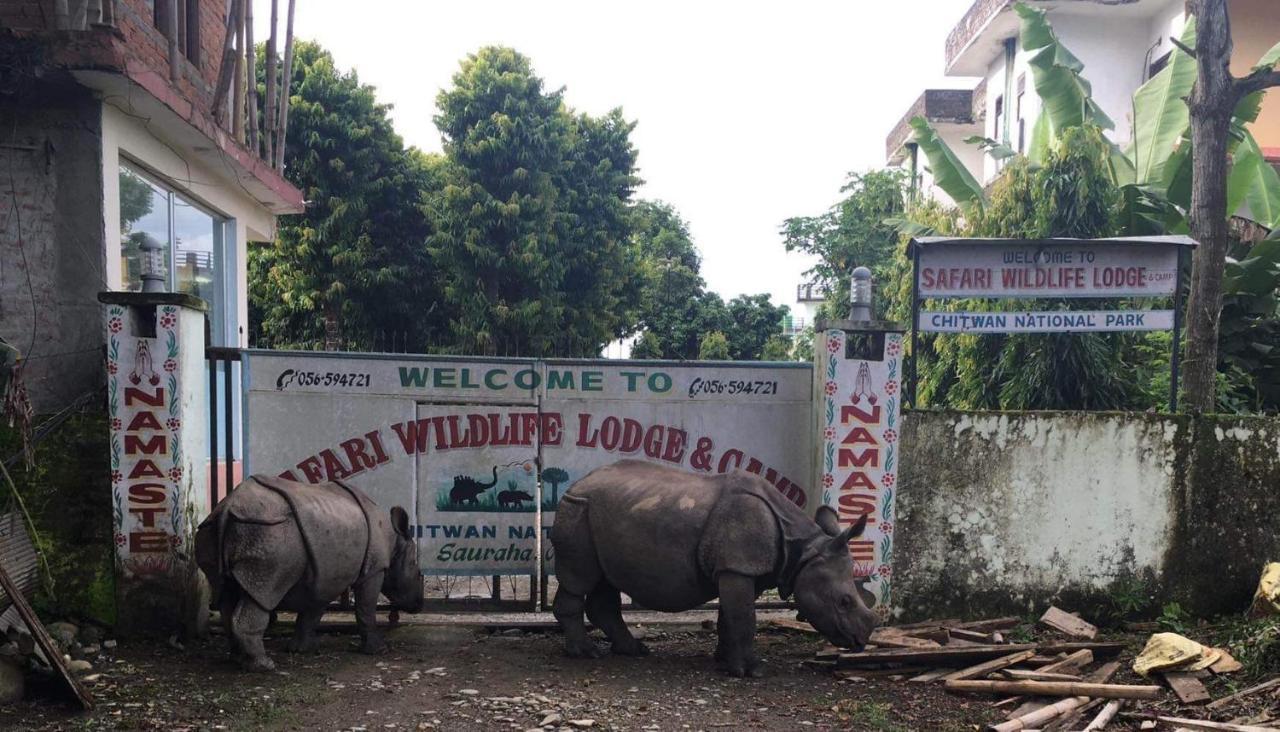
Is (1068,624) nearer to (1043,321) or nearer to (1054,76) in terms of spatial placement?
(1043,321)

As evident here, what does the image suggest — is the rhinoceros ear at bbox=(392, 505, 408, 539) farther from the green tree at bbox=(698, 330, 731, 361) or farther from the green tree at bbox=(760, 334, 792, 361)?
the green tree at bbox=(760, 334, 792, 361)

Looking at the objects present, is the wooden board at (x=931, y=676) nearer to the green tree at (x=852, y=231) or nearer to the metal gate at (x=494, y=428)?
the metal gate at (x=494, y=428)

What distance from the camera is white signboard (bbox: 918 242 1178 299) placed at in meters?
7.52

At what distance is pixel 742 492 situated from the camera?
6336 mm

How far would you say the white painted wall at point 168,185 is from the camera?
7.05 metres

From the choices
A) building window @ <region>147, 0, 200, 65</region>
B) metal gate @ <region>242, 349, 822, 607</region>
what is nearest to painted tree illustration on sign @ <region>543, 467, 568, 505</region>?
metal gate @ <region>242, 349, 822, 607</region>

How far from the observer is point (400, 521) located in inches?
269

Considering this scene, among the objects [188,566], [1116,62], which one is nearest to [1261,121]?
[1116,62]

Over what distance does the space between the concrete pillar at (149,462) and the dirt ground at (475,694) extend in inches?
10.5

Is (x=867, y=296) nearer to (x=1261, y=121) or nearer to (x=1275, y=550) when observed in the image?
(x=1275, y=550)

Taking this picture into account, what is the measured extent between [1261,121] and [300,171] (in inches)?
765

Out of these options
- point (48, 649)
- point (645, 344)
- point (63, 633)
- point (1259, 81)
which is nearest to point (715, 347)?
point (645, 344)

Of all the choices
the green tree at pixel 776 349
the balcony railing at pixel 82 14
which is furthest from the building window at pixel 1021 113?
the balcony railing at pixel 82 14

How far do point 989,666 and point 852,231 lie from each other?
75.4 ft
